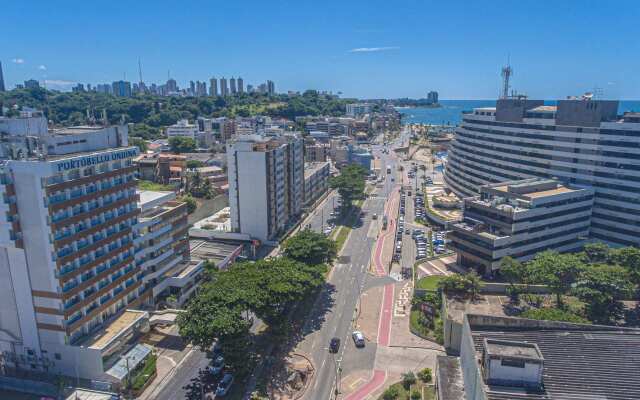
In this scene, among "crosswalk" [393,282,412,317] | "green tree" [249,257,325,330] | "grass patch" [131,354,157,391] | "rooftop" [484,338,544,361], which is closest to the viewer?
"rooftop" [484,338,544,361]

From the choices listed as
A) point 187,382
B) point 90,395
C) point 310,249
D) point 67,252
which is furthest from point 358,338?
point 67,252

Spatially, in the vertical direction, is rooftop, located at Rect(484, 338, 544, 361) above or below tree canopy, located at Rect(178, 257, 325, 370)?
above

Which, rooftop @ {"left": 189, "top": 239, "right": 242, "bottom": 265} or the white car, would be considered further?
rooftop @ {"left": 189, "top": 239, "right": 242, "bottom": 265}

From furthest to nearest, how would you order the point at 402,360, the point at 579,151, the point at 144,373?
the point at 579,151, the point at 402,360, the point at 144,373

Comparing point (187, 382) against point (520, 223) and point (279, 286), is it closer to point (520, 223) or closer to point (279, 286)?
point (279, 286)

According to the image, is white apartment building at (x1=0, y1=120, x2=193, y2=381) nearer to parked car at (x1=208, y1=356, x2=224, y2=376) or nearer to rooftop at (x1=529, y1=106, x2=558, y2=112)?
parked car at (x1=208, y1=356, x2=224, y2=376)

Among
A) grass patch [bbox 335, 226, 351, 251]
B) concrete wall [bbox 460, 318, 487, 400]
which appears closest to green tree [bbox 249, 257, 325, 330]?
concrete wall [bbox 460, 318, 487, 400]

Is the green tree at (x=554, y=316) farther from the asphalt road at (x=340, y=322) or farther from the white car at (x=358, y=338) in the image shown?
the white car at (x=358, y=338)
